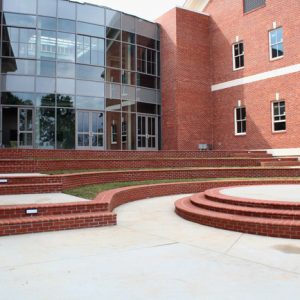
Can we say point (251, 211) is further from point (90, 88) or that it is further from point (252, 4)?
point (252, 4)

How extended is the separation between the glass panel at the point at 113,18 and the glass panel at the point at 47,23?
322 centimetres

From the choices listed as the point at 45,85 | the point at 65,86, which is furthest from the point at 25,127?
the point at 65,86

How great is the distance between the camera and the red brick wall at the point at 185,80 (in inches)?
931

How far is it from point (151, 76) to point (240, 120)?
20.7ft

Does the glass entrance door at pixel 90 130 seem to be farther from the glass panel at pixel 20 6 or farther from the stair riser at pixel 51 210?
the stair riser at pixel 51 210

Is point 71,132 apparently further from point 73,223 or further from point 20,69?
point 73,223

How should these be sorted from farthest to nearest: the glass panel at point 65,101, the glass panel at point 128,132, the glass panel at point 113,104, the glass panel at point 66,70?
the glass panel at point 128,132
the glass panel at point 113,104
the glass panel at point 66,70
the glass panel at point 65,101

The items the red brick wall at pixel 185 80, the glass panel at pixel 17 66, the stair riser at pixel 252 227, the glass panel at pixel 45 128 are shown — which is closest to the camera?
the stair riser at pixel 252 227

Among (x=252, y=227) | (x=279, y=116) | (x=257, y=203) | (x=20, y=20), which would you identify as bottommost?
(x=252, y=227)

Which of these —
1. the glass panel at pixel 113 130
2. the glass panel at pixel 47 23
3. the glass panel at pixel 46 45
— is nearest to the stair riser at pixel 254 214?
the glass panel at pixel 113 130

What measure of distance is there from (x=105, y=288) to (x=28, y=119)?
1778 centimetres

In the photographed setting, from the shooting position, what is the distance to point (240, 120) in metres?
23.1

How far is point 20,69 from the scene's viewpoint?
67.6 ft

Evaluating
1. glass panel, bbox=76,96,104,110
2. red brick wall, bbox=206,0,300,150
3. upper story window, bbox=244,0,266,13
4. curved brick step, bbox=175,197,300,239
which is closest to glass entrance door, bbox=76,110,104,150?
glass panel, bbox=76,96,104,110
